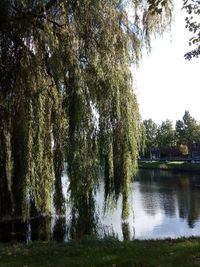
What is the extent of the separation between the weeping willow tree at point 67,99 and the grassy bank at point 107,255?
3.03 m

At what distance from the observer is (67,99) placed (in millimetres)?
12664

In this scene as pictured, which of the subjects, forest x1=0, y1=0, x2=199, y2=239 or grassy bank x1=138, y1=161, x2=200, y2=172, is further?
grassy bank x1=138, y1=161, x2=200, y2=172

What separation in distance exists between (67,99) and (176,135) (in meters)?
92.4

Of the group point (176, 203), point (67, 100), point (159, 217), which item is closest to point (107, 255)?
point (67, 100)

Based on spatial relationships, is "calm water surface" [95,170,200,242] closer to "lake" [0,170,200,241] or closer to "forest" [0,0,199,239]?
"lake" [0,170,200,241]

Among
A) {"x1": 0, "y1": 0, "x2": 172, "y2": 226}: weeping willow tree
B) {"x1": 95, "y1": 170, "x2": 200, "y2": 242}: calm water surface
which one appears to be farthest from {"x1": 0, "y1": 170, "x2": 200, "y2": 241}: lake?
{"x1": 0, "y1": 0, "x2": 172, "y2": 226}: weeping willow tree

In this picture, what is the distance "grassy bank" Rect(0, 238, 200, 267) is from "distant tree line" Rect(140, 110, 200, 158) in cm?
8559

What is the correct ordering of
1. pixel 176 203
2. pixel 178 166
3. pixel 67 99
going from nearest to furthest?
1. pixel 67 99
2. pixel 176 203
3. pixel 178 166

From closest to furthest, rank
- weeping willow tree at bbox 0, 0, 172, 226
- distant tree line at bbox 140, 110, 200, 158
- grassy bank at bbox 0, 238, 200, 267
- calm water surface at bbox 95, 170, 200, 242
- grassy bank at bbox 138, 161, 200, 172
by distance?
grassy bank at bbox 0, 238, 200, 267 < weeping willow tree at bbox 0, 0, 172, 226 < calm water surface at bbox 95, 170, 200, 242 < grassy bank at bbox 138, 161, 200, 172 < distant tree line at bbox 140, 110, 200, 158

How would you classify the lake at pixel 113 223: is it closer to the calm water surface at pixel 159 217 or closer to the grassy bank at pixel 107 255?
the calm water surface at pixel 159 217

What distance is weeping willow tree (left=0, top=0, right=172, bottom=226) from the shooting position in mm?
12211

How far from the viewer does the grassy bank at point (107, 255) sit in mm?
7715

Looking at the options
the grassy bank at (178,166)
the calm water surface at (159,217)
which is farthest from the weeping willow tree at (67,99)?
the grassy bank at (178,166)

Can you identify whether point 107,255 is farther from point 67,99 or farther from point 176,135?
point 176,135
